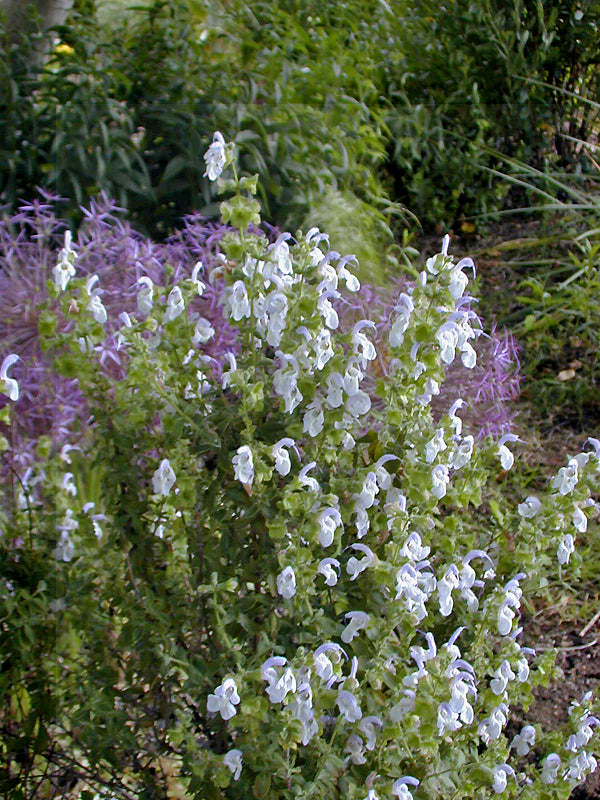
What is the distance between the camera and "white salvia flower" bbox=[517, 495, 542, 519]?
1.85 m

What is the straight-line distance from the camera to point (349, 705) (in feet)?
5.14

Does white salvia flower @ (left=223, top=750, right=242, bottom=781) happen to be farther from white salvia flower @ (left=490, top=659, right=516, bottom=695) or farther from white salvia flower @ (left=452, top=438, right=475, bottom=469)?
white salvia flower @ (left=452, top=438, right=475, bottom=469)

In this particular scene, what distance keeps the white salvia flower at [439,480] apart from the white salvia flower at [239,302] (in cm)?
43

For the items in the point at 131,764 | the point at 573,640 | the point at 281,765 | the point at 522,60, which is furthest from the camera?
the point at 522,60

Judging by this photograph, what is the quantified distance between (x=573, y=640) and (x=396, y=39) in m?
3.62

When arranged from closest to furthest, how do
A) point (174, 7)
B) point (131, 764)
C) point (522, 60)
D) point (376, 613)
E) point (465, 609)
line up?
point (376, 613), point (465, 609), point (131, 764), point (174, 7), point (522, 60)

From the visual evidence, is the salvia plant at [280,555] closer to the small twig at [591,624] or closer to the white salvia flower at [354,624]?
the white salvia flower at [354,624]

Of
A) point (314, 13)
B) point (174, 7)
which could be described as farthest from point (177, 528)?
point (314, 13)

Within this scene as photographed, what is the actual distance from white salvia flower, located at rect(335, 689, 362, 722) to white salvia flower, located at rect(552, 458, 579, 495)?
59cm

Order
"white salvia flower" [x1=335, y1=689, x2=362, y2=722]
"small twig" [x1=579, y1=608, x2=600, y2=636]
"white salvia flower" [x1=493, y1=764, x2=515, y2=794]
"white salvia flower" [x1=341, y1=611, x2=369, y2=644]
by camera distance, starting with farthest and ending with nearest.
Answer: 1. "small twig" [x1=579, y1=608, x2=600, y2=636]
2. "white salvia flower" [x1=493, y1=764, x2=515, y2=794]
3. "white salvia flower" [x1=341, y1=611, x2=369, y2=644]
4. "white salvia flower" [x1=335, y1=689, x2=362, y2=722]

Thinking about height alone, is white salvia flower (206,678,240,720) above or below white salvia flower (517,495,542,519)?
below

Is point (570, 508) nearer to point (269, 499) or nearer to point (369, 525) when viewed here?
point (369, 525)

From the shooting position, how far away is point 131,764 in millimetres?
2037

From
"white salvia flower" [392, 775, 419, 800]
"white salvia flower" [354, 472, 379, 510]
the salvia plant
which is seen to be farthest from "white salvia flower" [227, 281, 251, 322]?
"white salvia flower" [392, 775, 419, 800]
